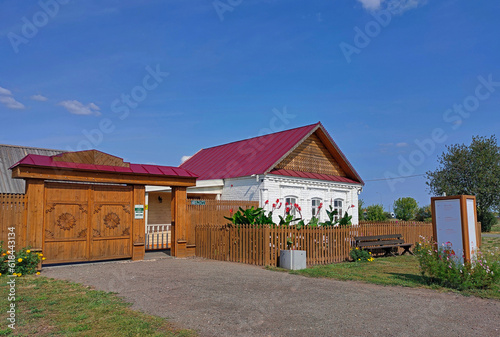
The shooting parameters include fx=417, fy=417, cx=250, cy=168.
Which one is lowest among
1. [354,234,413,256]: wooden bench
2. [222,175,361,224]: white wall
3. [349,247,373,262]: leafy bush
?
[349,247,373,262]: leafy bush

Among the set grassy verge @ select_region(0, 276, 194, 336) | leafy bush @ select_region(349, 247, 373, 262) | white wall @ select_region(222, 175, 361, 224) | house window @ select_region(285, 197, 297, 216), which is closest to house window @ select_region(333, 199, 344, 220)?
white wall @ select_region(222, 175, 361, 224)

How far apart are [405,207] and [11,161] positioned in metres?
40.9

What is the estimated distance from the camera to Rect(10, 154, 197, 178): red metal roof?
38.7ft

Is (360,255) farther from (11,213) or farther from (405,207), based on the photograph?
(405,207)

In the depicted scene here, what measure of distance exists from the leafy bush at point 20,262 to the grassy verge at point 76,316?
1.72m

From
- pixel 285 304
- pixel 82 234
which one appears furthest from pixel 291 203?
pixel 285 304

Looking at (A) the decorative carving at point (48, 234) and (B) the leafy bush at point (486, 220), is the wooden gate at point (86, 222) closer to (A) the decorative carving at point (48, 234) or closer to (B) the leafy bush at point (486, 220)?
(A) the decorative carving at point (48, 234)

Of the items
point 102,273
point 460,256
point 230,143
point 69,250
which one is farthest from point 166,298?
point 230,143

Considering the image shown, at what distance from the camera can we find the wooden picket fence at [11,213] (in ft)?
35.7

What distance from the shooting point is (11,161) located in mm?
23250

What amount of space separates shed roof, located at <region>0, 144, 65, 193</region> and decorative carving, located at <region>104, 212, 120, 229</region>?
33.1 feet

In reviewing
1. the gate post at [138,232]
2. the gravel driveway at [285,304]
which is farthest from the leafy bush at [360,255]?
the gate post at [138,232]

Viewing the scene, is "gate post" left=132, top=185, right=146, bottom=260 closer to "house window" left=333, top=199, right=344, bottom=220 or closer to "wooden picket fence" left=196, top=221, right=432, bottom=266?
"wooden picket fence" left=196, top=221, right=432, bottom=266

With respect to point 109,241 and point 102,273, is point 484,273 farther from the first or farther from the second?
point 109,241
